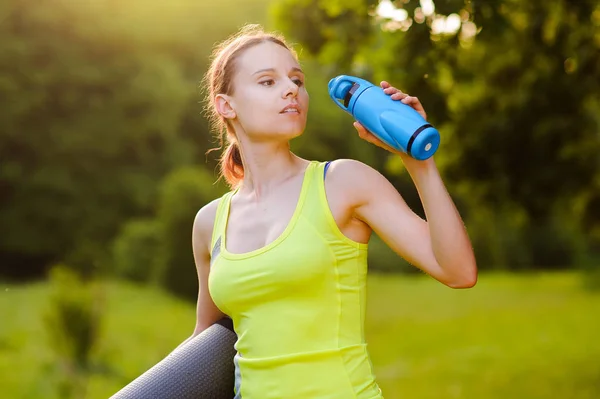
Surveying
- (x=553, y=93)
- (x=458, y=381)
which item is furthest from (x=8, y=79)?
(x=553, y=93)

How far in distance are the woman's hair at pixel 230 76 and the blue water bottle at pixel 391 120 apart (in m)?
0.34

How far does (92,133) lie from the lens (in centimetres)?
1967

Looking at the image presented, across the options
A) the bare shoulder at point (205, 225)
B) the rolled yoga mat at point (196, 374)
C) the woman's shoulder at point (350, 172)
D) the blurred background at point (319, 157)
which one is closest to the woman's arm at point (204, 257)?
the bare shoulder at point (205, 225)

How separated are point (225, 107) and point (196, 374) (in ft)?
2.29

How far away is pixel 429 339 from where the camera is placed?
554 inches

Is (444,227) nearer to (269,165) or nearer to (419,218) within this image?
(419,218)

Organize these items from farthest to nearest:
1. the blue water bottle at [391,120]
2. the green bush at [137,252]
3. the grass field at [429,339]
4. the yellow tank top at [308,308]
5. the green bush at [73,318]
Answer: the green bush at [137,252]
the grass field at [429,339]
the green bush at [73,318]
the yellow tank top at [308,308]
the blue water bottle at [391,120]

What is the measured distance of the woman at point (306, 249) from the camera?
6.12 feet

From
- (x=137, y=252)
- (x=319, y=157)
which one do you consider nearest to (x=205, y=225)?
(x=137, y=252)

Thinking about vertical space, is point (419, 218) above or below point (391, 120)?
below

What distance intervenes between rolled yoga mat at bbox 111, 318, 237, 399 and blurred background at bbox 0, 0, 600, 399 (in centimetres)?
120

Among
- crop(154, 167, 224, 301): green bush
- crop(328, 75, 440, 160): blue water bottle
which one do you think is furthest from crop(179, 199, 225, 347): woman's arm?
crop(154, 167, 224, 301): green bush

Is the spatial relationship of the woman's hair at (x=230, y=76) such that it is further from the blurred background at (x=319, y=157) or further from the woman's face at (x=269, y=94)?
the blurred background at (x=319, y=157)

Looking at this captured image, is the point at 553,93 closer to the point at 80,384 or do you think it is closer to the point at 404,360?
the point at 80,384
